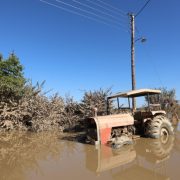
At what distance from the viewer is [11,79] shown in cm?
1387

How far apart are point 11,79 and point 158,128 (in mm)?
8121

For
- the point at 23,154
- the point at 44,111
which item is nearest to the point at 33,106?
the point at 44,111

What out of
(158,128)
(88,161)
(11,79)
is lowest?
(88,161)

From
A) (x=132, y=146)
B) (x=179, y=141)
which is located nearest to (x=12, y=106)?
(x=132, y=146)

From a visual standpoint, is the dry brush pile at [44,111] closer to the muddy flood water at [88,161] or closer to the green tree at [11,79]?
the green tree at [11,79]

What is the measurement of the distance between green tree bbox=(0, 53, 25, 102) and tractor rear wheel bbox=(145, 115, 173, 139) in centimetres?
742

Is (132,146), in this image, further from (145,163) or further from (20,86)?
(20,86)

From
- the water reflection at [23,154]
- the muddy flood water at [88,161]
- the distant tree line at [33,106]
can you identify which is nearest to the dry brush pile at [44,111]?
the distant tree line at [33,106]

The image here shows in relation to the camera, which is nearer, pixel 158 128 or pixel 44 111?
pixel 158 128

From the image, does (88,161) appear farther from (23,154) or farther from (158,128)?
(158,128)

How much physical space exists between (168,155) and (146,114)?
3464mm

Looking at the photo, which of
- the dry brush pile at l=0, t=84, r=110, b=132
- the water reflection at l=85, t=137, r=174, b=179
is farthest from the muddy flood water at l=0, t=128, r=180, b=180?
the dry brush pile at l=0, t=84, r=110, b=132

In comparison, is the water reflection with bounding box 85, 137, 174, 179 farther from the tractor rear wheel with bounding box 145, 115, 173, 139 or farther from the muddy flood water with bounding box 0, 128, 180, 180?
the tractor rear wheel with bounding box 145, 115, 173, 139

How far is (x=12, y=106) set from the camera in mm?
14797
